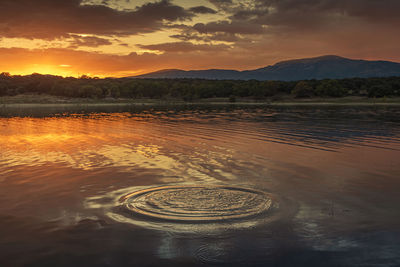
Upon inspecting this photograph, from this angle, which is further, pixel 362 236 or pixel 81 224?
pixel 81 224

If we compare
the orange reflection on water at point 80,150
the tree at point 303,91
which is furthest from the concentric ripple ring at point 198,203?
the tree at point 303,91

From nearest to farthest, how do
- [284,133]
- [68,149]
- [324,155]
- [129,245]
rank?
[129,245] < [324,155] < [68,149] < [284,133]

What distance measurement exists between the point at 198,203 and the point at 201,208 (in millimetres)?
607

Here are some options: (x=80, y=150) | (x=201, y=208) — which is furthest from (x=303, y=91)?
(x=201, y=208)

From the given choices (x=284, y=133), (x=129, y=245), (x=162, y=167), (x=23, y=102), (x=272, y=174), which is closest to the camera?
(x=129, y=245)

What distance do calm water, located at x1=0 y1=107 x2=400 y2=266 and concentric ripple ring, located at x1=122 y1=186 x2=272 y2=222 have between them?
41mm

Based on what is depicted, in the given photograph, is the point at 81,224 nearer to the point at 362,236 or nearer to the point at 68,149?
the point at 362,236

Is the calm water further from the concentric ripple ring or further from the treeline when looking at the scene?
the treeline

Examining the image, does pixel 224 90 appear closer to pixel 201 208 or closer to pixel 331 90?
pixel 331 90

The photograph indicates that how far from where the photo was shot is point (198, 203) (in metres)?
13.7

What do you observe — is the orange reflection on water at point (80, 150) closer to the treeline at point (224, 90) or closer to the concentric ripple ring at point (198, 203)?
the concentric ripple ring at point (198, 203)

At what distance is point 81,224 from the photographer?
39.0 ft

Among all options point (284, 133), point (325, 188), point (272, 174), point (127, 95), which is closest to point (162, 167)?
point (272, 174)

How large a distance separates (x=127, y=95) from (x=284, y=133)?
152 meters
